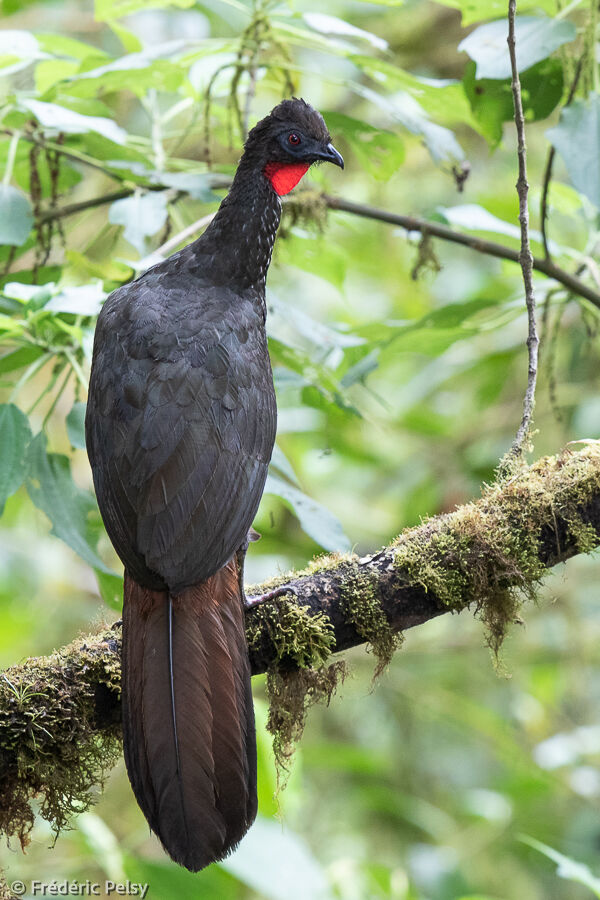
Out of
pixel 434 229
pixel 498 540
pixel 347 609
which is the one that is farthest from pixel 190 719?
pixel 434 229

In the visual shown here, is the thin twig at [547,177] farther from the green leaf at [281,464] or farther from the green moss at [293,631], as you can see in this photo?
the green moss at [293,631]

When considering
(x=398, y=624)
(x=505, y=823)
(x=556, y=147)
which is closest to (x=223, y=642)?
(x=398, y=624)

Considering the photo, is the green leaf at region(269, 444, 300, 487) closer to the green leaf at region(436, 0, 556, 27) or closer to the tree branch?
the tree branch

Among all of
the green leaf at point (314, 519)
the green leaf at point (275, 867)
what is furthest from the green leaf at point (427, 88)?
the green leaf at point (275, 867)

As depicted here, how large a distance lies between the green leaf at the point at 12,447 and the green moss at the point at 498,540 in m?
0.94

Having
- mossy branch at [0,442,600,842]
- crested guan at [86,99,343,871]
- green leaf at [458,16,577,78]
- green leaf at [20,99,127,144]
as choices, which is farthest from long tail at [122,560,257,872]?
green leaf at [458,16,577,78]

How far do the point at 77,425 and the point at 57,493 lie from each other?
18cm

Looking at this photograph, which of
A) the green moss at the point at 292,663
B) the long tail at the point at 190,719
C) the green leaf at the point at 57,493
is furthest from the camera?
the green leaf at the point at 57,493

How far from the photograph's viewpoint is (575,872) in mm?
2266

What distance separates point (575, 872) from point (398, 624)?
82cm

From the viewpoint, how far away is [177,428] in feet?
6.84

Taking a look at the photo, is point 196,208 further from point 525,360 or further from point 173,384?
point 173,384

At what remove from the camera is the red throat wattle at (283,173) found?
2.54 metres

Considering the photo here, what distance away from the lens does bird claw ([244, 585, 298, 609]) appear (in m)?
2.02
